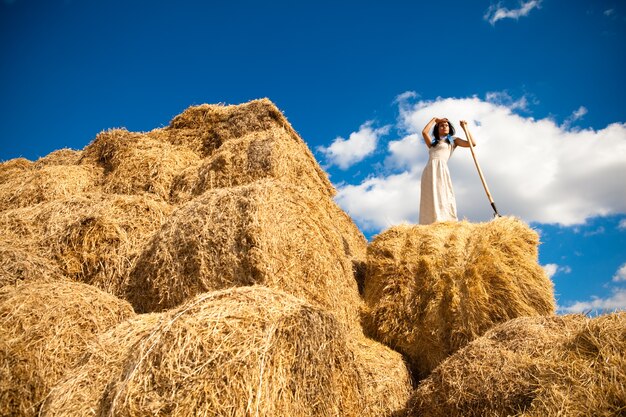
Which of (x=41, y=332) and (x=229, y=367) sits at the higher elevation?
(x=41, y=332)

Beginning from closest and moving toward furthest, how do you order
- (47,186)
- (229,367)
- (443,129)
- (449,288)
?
(229,367)
(449,288)
(47,186)
(443,129)

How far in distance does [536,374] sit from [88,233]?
3.95m

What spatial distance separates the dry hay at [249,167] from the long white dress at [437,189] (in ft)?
6.78

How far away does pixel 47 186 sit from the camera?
20.9 feet

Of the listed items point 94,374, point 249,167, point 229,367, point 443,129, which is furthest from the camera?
point 443,129

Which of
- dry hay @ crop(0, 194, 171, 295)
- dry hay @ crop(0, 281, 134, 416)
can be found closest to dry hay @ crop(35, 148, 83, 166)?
dry hay @ crop(0, 194, 171, 295)

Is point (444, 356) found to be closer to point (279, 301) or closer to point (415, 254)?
point (415, 254)

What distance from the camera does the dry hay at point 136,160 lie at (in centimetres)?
636

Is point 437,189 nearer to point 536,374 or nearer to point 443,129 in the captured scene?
point 443,129

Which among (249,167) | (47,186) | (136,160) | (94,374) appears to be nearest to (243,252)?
(94,374)

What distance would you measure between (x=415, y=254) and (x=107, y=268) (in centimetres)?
290

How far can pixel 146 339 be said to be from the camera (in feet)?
9.34

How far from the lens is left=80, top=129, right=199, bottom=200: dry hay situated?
20.9 feet

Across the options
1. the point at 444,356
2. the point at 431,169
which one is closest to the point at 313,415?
the point at 444,356
